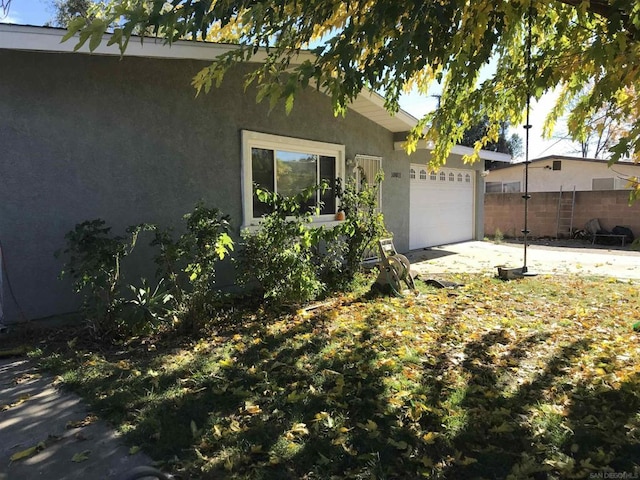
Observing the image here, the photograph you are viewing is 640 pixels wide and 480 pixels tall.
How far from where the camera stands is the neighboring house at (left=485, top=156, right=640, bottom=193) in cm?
2042

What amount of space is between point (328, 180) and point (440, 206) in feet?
19.1

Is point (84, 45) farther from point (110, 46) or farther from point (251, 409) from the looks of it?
point (251, 409)

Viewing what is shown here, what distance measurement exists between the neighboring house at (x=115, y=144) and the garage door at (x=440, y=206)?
5.09 metres

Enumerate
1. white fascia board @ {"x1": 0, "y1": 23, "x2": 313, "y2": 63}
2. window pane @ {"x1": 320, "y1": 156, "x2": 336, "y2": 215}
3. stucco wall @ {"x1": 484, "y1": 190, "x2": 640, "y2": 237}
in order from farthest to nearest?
stucco wall @ {"x1": 484, "y1": 190, "x2": 640, "y2": 237} < window pane @ {"x1": 320, "y1": 156, "x2": 336, "y2": 215} < white fascia board @ {"x1": 0, "y1": 23, "x2": 313, "y2": 63}

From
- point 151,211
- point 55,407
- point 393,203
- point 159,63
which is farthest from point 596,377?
point 393,203

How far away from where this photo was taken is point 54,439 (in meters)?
2.88

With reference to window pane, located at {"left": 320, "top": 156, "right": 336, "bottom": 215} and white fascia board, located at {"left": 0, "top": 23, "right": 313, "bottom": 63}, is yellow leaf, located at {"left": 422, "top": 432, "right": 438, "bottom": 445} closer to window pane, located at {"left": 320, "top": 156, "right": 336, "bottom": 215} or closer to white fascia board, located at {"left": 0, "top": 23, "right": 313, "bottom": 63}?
white fascia board, located at {"left": 0, "top": 23, "right": 313, "bottom": 63}

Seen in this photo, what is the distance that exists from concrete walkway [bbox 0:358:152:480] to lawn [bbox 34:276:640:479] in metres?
0.15

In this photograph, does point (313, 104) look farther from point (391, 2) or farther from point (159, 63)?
point (391, 2)

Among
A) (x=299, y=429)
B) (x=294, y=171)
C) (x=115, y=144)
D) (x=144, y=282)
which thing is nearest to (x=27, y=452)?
(x=299, y=429)

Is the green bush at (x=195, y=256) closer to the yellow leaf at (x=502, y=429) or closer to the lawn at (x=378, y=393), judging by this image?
the lawn at (x=378, y=393)

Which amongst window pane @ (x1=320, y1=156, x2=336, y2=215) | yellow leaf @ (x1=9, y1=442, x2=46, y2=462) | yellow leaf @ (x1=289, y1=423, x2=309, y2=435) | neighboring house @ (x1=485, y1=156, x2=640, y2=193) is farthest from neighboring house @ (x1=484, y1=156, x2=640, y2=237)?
yellow leaf @ (x1=9, y1=442, x2=46, y2=462)

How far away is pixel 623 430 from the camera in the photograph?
2.94 meters

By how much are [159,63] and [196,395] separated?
15.1 feet
